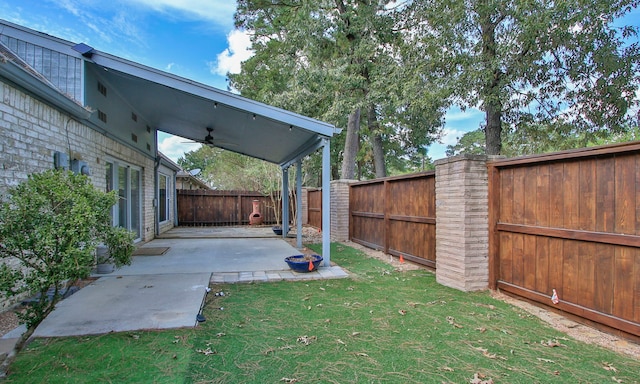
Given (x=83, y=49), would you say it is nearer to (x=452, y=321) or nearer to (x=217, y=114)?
(x=217, y=114)

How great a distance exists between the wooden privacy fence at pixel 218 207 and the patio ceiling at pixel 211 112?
6.52m

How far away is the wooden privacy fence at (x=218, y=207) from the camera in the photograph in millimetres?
15320

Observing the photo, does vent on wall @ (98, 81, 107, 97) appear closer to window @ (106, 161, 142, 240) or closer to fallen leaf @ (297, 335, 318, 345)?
window @ (106, 161, 142, 240)

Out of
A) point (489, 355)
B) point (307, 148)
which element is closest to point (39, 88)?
point (307, 148)

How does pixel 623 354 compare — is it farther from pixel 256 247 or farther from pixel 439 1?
pixel 439 1

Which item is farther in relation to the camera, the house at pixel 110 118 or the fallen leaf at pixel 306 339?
the house at pixel 110 118

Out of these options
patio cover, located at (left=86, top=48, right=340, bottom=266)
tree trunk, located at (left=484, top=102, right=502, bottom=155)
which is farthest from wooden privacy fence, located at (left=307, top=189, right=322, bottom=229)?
tree trunk, located at (left=484, top=102, right=502, bottom=155)

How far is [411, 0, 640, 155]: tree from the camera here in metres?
6.91

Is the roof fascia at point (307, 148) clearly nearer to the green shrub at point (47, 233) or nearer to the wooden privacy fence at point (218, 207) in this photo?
the green shrub at point (47, 233)

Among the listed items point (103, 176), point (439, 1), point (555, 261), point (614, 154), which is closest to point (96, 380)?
point (555, 261)

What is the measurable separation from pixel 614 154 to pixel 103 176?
747 centimetres

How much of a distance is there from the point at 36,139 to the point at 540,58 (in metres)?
9.50

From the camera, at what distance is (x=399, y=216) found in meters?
6.74

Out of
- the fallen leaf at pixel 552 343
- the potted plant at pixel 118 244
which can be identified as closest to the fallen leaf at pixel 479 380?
the fallen leaf at pixel 552 343
